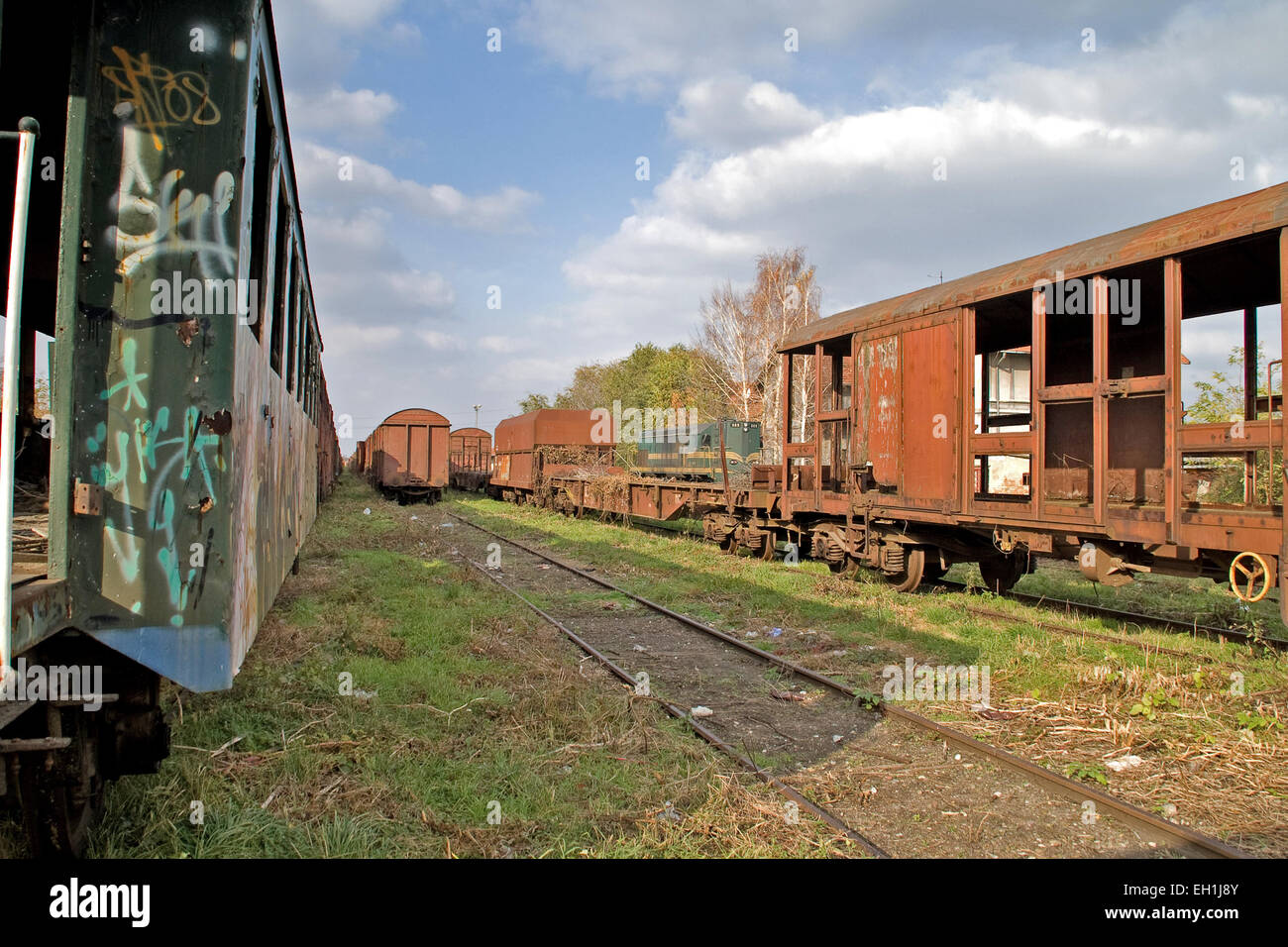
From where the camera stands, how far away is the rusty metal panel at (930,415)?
28.5ft

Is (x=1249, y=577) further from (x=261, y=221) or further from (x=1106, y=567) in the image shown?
(x=261, y=221)

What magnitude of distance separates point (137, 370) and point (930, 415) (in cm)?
834

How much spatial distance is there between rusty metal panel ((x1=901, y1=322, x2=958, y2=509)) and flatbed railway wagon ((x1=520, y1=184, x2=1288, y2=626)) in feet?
0.07

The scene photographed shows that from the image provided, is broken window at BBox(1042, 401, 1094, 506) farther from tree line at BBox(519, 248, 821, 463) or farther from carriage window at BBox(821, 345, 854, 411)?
tree line at BBox(519, 248, 821, 463)

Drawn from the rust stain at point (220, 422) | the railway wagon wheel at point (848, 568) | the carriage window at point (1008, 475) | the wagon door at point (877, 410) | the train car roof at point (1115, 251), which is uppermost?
the train car roof at point (1115, 251)

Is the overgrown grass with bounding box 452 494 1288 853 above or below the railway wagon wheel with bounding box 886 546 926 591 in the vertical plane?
below

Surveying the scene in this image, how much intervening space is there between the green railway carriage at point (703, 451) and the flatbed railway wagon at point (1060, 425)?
22.4ft

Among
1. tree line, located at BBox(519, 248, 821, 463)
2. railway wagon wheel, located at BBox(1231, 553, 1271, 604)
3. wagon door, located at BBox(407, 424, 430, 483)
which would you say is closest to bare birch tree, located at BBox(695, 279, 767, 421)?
tree line, located at BBox(519, 248, 821, 463)

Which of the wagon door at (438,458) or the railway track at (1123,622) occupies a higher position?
the wagon door at (438,458)

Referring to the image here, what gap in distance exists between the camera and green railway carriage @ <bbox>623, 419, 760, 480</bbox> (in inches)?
772

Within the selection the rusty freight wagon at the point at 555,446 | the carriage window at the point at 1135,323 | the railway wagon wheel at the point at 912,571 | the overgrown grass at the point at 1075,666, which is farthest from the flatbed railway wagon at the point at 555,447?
the carriage window at the point at 1135,323

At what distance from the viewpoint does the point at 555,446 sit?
2416 cm

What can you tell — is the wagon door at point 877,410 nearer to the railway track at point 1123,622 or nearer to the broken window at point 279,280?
the railway track at point 1123,622
